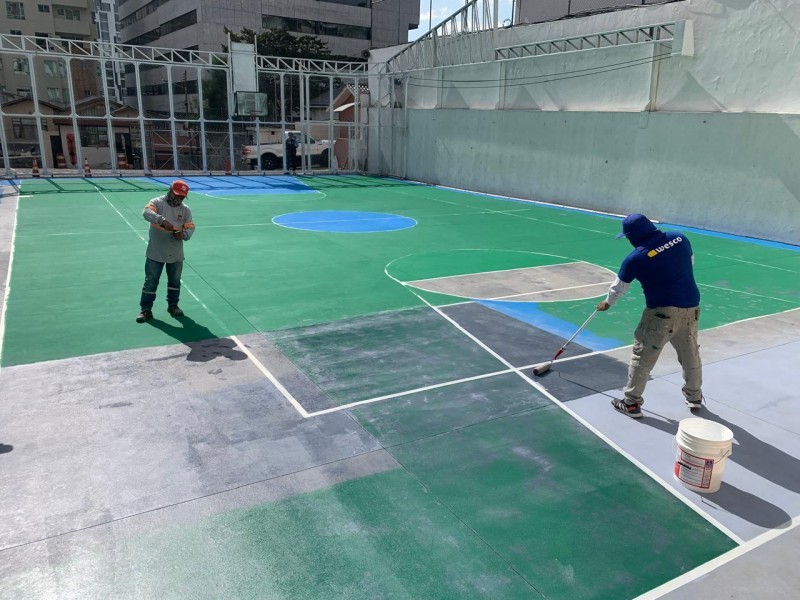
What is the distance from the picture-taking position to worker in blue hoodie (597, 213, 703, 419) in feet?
19.2

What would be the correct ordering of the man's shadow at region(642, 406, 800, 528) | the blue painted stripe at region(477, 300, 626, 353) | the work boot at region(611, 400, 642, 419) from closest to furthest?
the man's shadow at region(642, 406, 800, 528), the work boot at region(611, 400, 642, 419), the blue painted stripe at region(477, 300, 626, 353)

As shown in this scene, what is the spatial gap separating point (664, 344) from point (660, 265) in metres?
0.82

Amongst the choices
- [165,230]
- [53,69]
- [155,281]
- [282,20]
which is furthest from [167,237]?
[53,69]

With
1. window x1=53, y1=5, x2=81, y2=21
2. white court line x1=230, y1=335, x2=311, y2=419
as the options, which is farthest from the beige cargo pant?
window x1=53, y1=5, x2=81, y2=21

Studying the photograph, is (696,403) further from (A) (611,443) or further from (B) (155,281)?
(B) (155,281)

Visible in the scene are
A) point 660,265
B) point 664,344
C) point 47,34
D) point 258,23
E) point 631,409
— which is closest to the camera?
point 660,265

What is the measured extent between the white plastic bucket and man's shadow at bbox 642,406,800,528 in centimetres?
15

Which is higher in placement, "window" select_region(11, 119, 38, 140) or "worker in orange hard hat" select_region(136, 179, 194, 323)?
"window" select_region(11, 119, 38, 140)

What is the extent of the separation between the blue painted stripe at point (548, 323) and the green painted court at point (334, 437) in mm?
58

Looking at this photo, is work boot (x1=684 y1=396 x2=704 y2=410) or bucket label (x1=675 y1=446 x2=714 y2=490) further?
work boot (x1=684 y1=396 x2=704 y2=410)

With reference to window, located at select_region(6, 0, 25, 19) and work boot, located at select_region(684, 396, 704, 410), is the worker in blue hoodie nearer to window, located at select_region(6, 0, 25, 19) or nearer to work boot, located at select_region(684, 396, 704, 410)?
work boot, located at select_region(684, 396, 704, 410)

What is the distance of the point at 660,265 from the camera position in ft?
19.1

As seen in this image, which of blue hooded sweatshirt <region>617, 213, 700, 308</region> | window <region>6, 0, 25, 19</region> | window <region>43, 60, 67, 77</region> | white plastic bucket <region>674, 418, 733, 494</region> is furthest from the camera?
window <region>43, 60, 67, 77</region>

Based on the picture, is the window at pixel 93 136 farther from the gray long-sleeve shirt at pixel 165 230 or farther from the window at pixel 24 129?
the gray long-sleeve shirt at pixel 165 230
